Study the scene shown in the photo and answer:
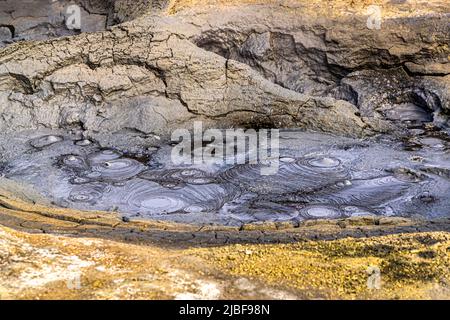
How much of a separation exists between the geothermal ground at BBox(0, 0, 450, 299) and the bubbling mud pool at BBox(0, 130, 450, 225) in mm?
20

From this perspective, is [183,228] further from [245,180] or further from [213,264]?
[245,180]

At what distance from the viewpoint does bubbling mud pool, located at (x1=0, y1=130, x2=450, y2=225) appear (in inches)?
193

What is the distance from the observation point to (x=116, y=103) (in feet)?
21.1

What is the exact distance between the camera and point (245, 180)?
5.36 metres

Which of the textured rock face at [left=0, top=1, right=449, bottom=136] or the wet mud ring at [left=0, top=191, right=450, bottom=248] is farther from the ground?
the textured rock face at [left=0, top=1, right=449, bottom=136]

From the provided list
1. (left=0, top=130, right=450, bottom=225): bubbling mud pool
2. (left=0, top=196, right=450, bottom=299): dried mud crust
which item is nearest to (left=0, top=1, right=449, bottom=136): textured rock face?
(left=0, top=130, right=450, bottom=225): bubbling mud pool

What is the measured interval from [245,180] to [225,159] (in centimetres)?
44

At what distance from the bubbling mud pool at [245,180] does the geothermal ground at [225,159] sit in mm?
20

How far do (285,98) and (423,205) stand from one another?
2.02 meters

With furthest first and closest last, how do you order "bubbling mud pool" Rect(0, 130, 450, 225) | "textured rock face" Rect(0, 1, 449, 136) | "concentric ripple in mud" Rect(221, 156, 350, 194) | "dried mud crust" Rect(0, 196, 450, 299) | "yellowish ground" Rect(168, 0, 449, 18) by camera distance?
"yellowish ground" Rect(168, 0, 449, 18) < "textured rock face" Rect(0, 1, 449, 136) < "concentric ripple in mud" Rect(221, 156, 350, 194) < "bubbling mud pool" Rect(0, 130, 450, 225) < "dried mud crust" Rect(0, 196, 450, 299)

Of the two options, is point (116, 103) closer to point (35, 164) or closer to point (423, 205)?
point (35, 164)

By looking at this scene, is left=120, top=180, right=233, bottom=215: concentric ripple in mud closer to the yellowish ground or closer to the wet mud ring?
the wet mud ring

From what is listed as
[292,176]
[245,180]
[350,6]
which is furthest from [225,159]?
[350,6]
